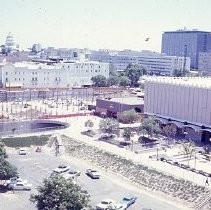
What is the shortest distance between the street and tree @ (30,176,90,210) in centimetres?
407

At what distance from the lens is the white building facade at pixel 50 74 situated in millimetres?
A: 60156

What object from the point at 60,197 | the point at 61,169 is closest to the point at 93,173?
the point at 61,169

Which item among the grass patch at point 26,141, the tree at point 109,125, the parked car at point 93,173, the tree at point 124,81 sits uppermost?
the tree at point 124,81

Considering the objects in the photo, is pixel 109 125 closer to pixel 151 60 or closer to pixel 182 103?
pixel 182 103

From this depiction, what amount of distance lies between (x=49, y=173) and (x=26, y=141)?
675 cm

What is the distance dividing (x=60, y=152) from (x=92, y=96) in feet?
91.7

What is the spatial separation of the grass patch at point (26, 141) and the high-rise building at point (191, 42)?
87.0 meters

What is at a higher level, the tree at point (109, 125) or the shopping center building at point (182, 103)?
the shopping center building at point (182, 103)

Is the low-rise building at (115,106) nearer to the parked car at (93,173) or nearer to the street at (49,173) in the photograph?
the street at (49,173)

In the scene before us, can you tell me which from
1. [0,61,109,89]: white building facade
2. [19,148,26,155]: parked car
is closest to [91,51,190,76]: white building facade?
[0,61,109,89]: white building facade

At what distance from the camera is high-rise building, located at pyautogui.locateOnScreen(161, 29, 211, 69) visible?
118375mm

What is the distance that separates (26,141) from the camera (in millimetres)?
32500

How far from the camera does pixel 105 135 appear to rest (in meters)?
34.0

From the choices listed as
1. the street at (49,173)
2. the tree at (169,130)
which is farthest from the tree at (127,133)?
the street at (49,173)
